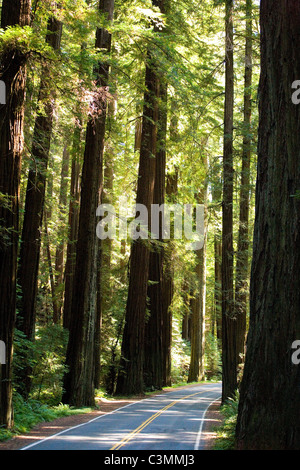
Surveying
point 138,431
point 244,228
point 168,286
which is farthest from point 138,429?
point 168,286

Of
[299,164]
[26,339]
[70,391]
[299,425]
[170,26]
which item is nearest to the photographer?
[299,425]

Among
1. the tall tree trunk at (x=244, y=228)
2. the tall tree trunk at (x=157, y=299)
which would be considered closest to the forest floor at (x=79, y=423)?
the tall tree trunk at (x=157, y=299)

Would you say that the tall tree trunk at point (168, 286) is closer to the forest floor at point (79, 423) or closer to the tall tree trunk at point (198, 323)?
the tall tree trunk at point (198, 323)

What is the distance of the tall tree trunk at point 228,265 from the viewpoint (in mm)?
16750

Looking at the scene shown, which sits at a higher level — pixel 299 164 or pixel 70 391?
pixel 299 164

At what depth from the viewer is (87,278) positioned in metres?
15.5

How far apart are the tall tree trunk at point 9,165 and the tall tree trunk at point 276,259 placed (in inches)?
207

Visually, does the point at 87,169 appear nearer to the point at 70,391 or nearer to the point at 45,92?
the point at 45,92

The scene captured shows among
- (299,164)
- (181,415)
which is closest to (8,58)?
(299,164)

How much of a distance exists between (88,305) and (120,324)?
6.20m

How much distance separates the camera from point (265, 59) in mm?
7566

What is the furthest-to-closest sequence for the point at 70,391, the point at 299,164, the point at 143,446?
the point at 70,391 → the point at 143,446 → the point at 299,164

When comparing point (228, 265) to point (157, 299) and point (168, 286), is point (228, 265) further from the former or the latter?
point (168, 286)

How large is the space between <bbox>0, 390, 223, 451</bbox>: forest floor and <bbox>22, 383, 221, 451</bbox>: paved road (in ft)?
0.69
